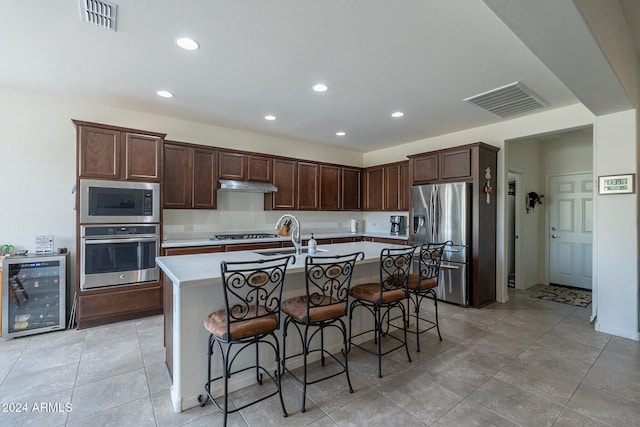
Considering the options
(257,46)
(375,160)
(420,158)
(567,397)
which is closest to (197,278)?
(257,46)

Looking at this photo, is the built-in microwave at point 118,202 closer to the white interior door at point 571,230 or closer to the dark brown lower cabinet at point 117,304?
the dark brown lower cabinet at point 117,304

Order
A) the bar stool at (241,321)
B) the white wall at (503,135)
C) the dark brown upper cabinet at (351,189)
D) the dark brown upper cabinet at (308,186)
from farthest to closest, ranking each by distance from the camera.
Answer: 1. the dark brown upper cabinet at (351,189)
2. the dark brown upper cabinet at (308,186)
3. the white wall at (503,135)
4. the bar stool at (241,321)

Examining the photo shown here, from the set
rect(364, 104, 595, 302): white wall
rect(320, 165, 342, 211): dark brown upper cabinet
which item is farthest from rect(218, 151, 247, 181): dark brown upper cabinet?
rect(364, 104, 595, 302): white wall

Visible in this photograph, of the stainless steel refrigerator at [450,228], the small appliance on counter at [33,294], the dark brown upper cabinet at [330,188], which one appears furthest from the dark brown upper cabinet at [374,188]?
the small appliance on counter at [33,294]

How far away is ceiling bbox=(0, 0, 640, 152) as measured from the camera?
6.68ft

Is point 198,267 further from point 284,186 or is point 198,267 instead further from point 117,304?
point 284,186

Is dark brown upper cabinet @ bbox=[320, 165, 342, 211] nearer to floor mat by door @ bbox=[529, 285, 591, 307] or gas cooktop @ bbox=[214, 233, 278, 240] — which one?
gas cooktop @ bbox=[214, 233, 278, 240]

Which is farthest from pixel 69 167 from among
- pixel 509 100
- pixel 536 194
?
pixel 536 194

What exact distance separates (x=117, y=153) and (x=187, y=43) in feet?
6.05

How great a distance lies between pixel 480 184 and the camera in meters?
4.14

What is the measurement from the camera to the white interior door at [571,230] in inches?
198

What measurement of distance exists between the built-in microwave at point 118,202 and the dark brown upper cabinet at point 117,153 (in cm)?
9

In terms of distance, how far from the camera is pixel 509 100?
3494 mm

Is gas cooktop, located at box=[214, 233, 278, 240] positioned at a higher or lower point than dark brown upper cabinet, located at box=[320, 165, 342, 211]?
lower
